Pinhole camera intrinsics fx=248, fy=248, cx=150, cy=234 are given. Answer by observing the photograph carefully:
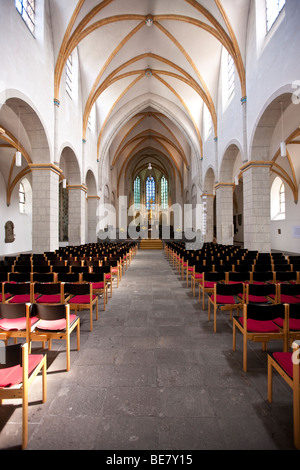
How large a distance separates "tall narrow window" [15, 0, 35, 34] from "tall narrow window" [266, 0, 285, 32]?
8785mm

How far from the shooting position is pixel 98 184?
20188 mm

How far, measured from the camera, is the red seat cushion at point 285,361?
2245mm

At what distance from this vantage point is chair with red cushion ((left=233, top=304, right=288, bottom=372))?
2918 millimetres

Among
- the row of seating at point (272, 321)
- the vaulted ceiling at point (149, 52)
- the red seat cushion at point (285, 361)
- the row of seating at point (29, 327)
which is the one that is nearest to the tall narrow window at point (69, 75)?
the vaulted ceiling at point (149, 52)

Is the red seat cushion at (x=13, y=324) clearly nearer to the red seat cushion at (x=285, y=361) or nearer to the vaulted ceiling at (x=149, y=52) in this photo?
the red seat cushion at (x=285, y=361)

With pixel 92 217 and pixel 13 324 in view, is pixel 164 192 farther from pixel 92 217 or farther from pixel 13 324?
pixel 13 324

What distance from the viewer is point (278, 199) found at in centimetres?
1962

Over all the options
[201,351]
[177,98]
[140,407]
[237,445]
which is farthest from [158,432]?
[177,98]

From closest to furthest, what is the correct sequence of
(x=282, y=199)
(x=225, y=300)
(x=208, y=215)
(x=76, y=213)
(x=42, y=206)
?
(x=225, y=300), (x=42, y=206), (x=76, y=213), (x=282, y=199), (x=208, y=215)

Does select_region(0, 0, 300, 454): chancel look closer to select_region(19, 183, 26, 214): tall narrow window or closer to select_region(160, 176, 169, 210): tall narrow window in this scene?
select_region(19, 183, 26, 214): tall narrow window

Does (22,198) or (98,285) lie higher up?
(22,198)

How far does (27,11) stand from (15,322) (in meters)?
11.4

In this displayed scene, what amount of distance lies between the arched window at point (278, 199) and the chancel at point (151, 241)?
9 cm

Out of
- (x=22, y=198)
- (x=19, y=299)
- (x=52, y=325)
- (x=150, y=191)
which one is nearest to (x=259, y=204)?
(x=19, y=299)
